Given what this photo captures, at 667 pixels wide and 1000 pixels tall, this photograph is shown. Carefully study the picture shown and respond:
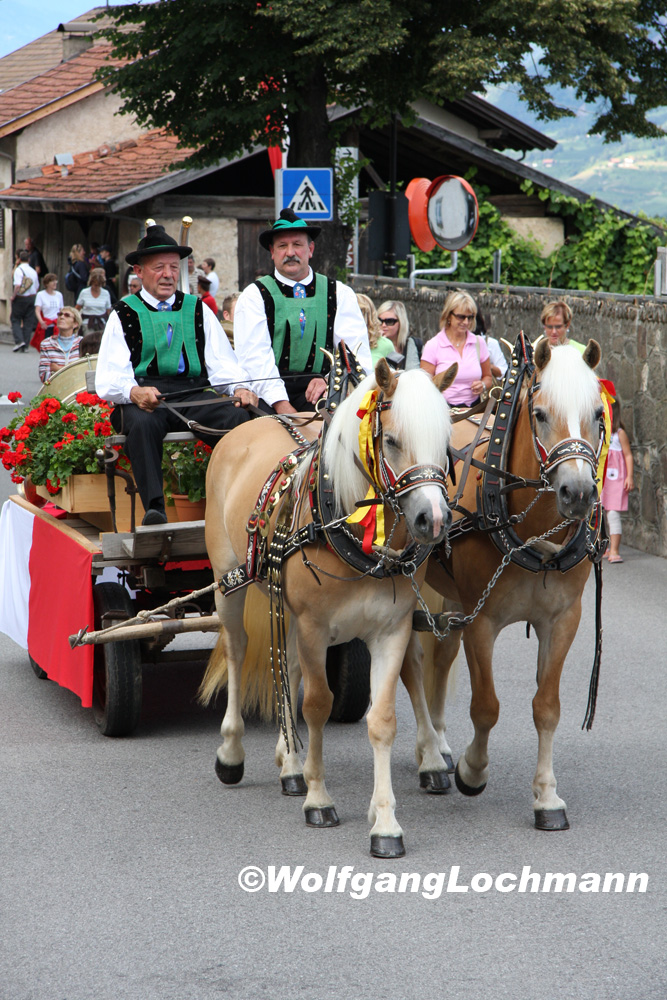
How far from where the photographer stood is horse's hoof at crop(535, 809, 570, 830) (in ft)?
15.5

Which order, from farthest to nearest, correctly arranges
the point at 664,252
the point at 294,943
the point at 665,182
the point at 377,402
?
1. the point at 665,182
2. the point at 664,252
3. the point at 377,402
4. the point at 294,943

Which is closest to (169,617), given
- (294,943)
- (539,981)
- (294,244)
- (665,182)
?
(294,244)

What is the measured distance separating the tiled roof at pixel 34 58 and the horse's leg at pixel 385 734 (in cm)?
3886

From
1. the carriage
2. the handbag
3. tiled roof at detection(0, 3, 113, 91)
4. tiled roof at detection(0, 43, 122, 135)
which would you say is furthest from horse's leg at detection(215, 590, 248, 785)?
tiled roof at detection(0, 3, 113, 91)

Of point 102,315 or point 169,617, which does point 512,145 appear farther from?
point 169,617

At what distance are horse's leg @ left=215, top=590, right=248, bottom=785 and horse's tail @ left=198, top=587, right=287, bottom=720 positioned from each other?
0.32 ft

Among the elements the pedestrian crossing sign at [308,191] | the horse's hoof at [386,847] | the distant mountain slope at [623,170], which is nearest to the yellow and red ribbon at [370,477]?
the horse's hoof at [386,847]

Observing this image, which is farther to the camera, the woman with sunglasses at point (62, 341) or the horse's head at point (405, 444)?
the woman with sunglasses at point (62, 341)

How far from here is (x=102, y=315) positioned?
19.7 meters

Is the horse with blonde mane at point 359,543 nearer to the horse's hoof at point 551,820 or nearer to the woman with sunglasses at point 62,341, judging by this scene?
the horse's hoof at point 551,820

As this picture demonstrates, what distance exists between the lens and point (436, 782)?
5.25 m

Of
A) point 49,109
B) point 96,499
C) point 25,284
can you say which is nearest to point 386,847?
point 96,499

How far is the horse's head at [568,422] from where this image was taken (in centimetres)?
416

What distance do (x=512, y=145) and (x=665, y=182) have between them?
5658 inches
